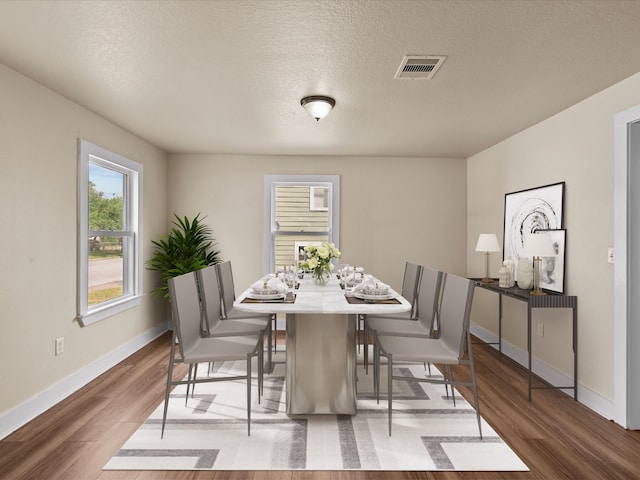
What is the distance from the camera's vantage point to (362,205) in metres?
5.41

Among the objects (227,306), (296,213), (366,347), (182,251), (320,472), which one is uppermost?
(296,213)

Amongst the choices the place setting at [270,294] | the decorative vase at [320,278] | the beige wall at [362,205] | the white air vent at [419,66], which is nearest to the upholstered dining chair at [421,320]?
the decorative vase at [320,278]

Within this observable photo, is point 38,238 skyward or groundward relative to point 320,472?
skyward

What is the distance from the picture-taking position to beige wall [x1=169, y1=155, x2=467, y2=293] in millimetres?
5305

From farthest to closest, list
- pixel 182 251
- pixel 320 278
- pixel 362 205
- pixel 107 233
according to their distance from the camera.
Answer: pixel 362 205, pixel 182 251, pixel 107 233, pixel 320 278

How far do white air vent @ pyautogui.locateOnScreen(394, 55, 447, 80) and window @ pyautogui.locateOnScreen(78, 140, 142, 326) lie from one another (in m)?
2.72

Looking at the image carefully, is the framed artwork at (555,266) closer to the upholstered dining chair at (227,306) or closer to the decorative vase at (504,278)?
the decorative vase at (504,278)

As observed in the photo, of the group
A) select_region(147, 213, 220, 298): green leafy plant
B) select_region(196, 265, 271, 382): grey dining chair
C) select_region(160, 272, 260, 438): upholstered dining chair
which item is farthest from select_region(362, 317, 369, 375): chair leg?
select_region(147, 213, 220, 298): green leafy plant

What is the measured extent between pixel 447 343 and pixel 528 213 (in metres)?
1.84

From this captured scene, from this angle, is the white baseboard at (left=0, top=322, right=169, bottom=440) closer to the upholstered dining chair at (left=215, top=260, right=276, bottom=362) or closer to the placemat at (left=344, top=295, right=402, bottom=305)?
the upholstered dining chair at (left=215, top=260, right=276, bottom=362)

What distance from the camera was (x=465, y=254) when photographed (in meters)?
5.48

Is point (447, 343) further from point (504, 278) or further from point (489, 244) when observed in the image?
point (489, 244)

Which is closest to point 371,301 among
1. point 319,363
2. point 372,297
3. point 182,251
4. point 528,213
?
point 372,297

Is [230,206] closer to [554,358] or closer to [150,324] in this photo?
[150,324]
